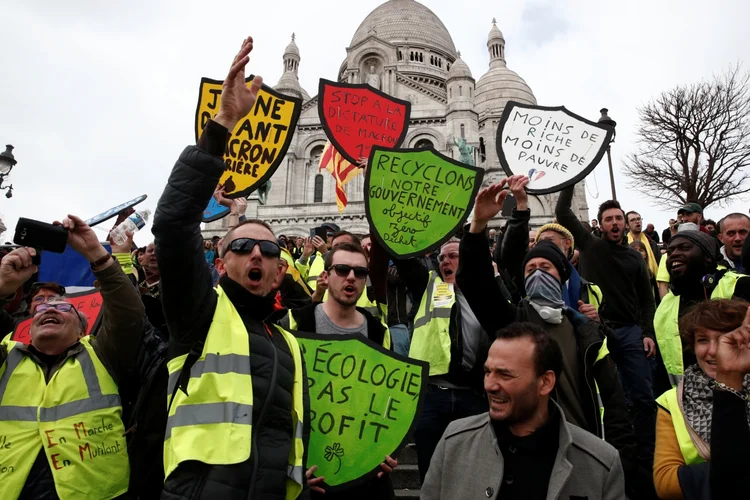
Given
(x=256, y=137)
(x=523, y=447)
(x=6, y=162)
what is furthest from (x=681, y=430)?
(x=6, y=162)

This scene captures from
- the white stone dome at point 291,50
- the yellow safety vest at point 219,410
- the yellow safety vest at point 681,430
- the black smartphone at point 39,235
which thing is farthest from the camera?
the white stone dome at point 291,50

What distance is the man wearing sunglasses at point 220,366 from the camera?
6.91 ft

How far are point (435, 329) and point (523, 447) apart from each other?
4.67 ft

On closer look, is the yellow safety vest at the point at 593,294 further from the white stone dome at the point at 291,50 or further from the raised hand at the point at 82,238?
the white stone dome at the point at 291,50

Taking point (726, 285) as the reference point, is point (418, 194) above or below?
above

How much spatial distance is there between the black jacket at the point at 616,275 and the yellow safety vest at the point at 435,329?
1.90m

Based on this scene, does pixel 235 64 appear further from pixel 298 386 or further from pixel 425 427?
pixel 425 427

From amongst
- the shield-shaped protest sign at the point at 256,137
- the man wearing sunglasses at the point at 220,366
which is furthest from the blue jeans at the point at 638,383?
the shield-shaped protest sign at the point at 256,137

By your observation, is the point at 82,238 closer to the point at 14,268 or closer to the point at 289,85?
the point at 14,268

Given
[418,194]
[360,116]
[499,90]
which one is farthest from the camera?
[499,90]

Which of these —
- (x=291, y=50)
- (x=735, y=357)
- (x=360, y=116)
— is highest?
(x=291, y=50)

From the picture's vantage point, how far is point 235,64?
2.62m

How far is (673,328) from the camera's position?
393 cm

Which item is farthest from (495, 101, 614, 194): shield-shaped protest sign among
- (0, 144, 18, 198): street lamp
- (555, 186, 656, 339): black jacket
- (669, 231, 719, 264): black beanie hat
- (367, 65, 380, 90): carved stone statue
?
(367, 65, 380, 90): carved stone statue
